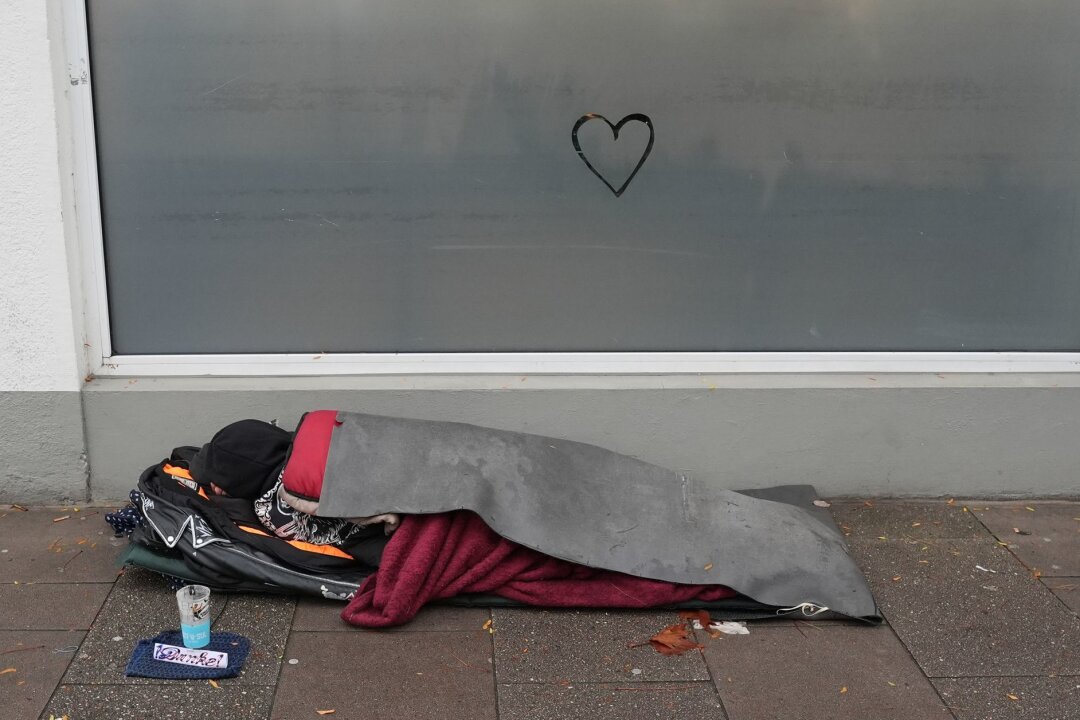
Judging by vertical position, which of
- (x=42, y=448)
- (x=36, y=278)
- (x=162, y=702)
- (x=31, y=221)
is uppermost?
(x=31, y=221)

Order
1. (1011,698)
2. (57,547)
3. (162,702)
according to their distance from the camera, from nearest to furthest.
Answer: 1. (162,702)
2. (1011,698)
3. (57,547)

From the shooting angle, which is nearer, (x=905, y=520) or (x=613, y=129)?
(x=613, y=129)

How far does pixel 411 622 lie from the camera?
358 cm

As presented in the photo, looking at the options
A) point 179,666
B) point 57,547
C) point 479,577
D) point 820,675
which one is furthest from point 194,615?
point 820,675

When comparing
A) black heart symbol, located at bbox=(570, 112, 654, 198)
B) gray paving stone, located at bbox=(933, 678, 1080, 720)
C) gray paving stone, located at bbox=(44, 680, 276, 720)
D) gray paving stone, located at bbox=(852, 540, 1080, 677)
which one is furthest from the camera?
black heart symbol, located at bbox=(570, 112, 654, 198)

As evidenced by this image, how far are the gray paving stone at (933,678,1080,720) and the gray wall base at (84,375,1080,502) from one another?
127cm

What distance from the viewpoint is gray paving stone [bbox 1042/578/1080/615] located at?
12.5 ft

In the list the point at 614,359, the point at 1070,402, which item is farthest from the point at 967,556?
the point at 614,359

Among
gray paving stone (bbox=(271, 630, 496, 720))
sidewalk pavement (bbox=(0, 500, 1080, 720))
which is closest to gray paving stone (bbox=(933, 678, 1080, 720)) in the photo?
sidewalk pavement (bbox=(0, 500, 1080, 720))

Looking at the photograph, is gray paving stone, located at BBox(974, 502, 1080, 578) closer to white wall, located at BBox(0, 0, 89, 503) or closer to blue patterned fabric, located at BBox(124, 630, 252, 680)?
blue patterned fabric, located at BBox(124, 630, 252, 680)

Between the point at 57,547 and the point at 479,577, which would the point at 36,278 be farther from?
the point at 479,577

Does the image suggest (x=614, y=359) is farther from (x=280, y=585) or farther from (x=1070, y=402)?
(x=1070, y=402)

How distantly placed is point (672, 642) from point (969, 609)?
1129mm

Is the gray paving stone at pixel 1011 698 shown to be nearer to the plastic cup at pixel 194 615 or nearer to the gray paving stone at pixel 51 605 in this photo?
the plastic cup at pixel 194 615
